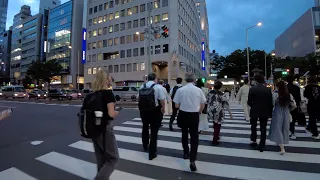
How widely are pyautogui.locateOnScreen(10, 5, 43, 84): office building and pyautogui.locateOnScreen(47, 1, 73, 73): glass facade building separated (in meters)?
12.7

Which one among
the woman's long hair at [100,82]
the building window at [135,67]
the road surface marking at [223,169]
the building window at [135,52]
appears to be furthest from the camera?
the building window at [135,67]

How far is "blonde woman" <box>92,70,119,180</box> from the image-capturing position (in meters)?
3.27

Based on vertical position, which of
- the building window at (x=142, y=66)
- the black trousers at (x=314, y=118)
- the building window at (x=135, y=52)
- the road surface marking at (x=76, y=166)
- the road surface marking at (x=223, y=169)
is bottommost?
the road surface marking at (x=76, y=166)

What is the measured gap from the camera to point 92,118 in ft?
10.4

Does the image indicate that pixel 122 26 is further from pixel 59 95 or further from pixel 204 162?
pixel 204 162

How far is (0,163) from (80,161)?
1695mm

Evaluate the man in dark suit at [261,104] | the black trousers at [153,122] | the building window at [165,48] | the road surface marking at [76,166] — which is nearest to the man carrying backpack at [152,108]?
the black trousers at [153,122]

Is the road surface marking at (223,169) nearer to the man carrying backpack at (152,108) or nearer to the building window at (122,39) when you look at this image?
the man carrying backpack at (152,108)

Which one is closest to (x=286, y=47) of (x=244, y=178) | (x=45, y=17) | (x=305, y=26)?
(x=305, y=26)

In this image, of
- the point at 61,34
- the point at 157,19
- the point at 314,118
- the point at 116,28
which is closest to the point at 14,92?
the point at 116,28

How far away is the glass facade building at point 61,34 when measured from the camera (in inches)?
2805

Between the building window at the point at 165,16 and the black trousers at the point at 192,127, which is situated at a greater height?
the building window at the point at 165,16

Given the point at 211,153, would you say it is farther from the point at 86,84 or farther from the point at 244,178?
the point at 86,84

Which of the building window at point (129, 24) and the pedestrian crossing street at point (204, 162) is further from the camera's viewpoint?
the building window at point (129, 24)
